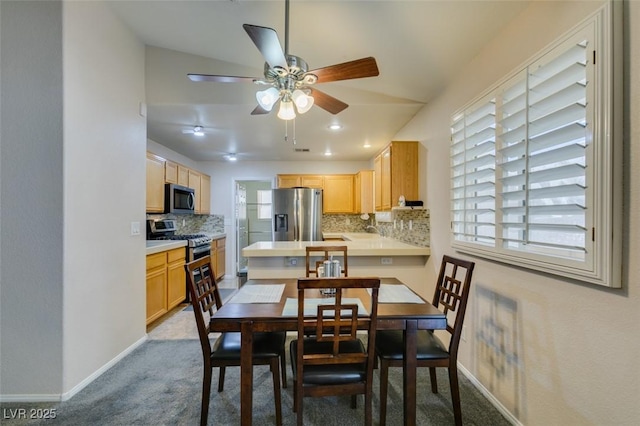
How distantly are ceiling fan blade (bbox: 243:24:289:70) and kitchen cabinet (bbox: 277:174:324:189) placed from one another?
12.9ft

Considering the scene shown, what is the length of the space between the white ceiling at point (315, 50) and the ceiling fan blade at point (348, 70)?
0.56m

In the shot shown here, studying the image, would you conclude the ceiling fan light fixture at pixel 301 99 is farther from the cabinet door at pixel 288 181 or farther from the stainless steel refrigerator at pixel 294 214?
the cabinet door at pixel 288 181

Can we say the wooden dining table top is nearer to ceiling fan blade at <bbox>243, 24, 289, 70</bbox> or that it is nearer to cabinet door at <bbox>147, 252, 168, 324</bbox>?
ceiling fan blade at <bbox>243, 24, 289, 70</bbox>

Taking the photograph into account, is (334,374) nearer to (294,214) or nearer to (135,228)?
(135,228)

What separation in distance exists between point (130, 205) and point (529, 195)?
3001mm

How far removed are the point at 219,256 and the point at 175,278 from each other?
160cm

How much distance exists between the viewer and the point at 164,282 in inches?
132

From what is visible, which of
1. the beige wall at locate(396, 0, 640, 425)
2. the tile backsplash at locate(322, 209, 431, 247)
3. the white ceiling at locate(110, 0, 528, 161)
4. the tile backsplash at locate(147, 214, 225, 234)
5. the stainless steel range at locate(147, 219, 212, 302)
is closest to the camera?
the beige wall at locate(396, 0, 640, 425)

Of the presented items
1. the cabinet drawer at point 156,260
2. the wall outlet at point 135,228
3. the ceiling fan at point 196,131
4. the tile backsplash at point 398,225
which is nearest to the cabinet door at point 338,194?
the tile backsplash at point 398,225

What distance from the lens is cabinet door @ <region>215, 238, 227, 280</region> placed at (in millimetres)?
5112

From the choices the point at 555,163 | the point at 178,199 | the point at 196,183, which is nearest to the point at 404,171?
the point at 555,163

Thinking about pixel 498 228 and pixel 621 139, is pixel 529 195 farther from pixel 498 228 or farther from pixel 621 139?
pixel 621 139

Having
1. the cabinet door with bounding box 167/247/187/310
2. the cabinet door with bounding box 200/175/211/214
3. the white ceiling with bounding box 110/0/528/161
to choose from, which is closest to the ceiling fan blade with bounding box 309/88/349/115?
the white ceiling with bounding box 110/0/528/161

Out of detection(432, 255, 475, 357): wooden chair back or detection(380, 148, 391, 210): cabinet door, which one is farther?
detection(380, 148, 391, 210): cabinet door
